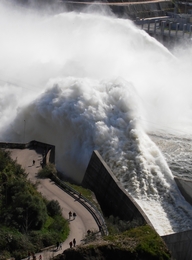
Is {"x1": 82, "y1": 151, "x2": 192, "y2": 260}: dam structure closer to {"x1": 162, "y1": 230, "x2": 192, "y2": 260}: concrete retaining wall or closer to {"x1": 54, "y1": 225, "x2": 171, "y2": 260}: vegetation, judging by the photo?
{"x1": 162, "y1": 230, "x2": 192, "y2": 260}: concrete retaining wall

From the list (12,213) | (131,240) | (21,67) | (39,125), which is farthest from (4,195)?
(21,67)

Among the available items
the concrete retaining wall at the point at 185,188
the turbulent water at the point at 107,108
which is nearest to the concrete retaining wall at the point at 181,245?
the turbulent water at the point at 107,108

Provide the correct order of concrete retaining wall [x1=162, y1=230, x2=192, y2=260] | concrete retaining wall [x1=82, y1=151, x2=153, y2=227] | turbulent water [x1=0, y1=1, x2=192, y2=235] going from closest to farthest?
concrete retaining wall [x1=162, y1=230, x2=192, y2=260] → concrete retaining wall [x1=82, y1=151, x2=153, y2=227] → turbulent water [x1=0, y1=1, x2=192, y2=235]

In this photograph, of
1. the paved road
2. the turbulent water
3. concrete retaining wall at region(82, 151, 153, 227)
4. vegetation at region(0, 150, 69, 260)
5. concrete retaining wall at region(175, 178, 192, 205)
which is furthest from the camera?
the turbulent water

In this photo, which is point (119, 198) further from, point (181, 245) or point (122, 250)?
point (122, 250)

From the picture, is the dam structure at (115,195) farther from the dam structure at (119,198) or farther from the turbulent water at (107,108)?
the turbulent water at (107,108)

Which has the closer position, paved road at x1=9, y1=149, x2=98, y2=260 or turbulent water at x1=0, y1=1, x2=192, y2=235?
paved road at x1=9, y1=149, x2=98, y2=260

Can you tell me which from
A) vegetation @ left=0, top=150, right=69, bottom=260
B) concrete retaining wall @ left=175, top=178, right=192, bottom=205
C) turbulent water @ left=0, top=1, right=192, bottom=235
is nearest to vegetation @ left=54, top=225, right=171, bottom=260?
vegetation @ left=0, top=150, right=69, bottom=260

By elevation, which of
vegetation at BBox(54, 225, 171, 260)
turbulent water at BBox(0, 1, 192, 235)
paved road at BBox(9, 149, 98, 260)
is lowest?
vegetation at BBox(54, 225, 171, 260)

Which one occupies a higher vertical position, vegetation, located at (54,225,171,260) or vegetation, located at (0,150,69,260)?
vegetation, located at (0,150,69,260)
